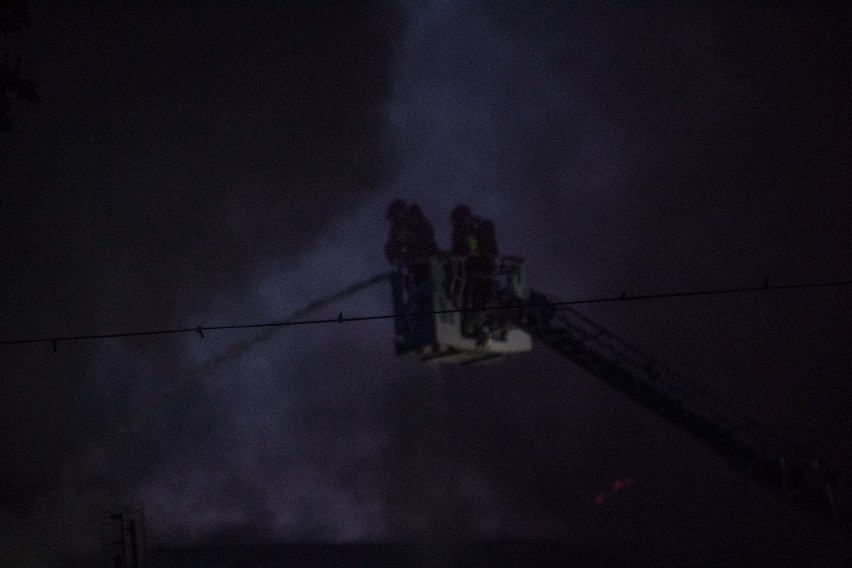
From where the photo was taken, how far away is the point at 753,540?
34.8 meters

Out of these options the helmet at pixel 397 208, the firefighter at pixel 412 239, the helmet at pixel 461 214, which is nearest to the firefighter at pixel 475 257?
the helmet at pixel 461 214

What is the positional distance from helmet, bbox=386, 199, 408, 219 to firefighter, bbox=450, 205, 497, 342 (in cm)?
150

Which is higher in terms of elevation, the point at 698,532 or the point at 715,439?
the point at 715,439

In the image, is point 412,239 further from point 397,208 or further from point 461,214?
point 461,214

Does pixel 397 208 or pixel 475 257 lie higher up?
pixel 397 208

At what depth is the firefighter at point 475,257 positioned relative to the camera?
2350cm

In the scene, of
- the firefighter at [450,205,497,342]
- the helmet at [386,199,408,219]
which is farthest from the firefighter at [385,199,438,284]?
the firefighter at [450,205,497,342]

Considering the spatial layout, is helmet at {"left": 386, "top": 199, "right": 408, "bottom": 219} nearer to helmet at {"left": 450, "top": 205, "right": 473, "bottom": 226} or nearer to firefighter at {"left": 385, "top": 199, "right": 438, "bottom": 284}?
firefighter at {"left": 385, "top": 199, "right": 438, "bottom": 284}

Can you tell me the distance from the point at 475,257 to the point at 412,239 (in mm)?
1891

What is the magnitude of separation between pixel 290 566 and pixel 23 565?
19390 millimetres

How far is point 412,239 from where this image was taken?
2339cm

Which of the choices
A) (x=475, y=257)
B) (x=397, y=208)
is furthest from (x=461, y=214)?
(x=397, y=208)

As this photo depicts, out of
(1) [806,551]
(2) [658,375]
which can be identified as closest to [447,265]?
(2) [658,375]

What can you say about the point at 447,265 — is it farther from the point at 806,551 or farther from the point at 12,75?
the point at 806,551
